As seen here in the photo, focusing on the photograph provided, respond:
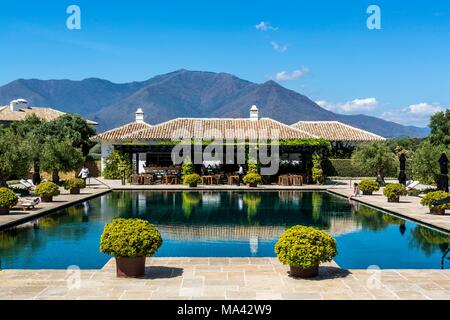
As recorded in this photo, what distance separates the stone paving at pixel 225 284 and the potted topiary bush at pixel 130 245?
210mm

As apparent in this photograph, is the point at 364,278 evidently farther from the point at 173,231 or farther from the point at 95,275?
the point at 173,231

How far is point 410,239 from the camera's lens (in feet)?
41.8

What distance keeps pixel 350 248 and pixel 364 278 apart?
10.9 ft

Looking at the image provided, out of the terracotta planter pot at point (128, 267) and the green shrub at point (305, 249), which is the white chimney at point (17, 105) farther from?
the green shrub at point (305, 249)

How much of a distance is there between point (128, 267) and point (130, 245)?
0.46 metres

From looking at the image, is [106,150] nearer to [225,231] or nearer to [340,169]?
[340,169]

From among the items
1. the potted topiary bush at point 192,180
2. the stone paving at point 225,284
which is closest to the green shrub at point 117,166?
the potted topiary bush at point 192,180

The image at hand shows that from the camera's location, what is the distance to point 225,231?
13906 millimetres

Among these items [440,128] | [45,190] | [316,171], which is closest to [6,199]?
[45,190]

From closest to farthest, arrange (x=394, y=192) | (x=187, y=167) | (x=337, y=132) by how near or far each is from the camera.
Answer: (x=394, y=192) → (x=187, y=167) → (x=337, y=132)

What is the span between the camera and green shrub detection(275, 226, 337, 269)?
8148 mm

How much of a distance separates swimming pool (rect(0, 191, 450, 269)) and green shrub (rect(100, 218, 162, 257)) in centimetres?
164

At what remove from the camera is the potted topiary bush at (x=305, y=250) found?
8.16 metres
